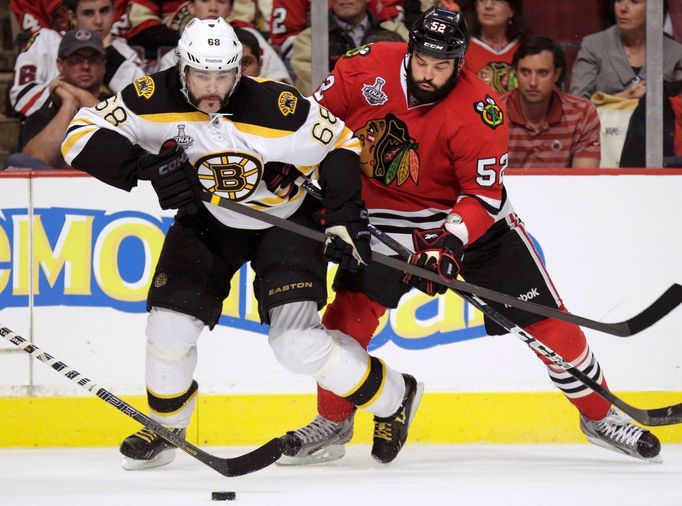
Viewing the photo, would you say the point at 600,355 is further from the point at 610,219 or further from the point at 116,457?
the point at 116,457

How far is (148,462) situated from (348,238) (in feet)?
2.91

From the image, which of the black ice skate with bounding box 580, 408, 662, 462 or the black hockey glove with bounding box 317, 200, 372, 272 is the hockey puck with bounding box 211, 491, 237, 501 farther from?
the black ice skate with bounding box 580, 408, 662, 462

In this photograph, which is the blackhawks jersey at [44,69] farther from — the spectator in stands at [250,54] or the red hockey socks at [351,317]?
the red hockey socks at [351,317]

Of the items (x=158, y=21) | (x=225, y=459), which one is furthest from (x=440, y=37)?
(x=158, y=21)

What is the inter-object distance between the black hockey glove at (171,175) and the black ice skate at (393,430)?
0.95 meters

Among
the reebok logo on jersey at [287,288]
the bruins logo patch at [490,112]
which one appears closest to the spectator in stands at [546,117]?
the bruins logo patch at [490,112]

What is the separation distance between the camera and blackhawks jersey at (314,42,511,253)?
3.36m

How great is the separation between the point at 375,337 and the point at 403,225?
0.64 metres

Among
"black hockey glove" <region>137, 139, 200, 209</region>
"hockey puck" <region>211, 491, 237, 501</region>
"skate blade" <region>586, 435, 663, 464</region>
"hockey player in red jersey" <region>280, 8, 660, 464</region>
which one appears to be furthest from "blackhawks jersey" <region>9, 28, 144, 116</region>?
"skate blade" <region>586, 435, 663, 464</region>

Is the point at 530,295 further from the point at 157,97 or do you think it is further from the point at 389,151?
the point at 157,97

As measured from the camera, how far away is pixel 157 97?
321 cm

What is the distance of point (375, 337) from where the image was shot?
4.13m

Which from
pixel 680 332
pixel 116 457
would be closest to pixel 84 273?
pixel 116 457

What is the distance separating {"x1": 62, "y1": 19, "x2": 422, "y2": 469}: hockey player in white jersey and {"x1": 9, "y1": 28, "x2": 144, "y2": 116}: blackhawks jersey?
126cm
